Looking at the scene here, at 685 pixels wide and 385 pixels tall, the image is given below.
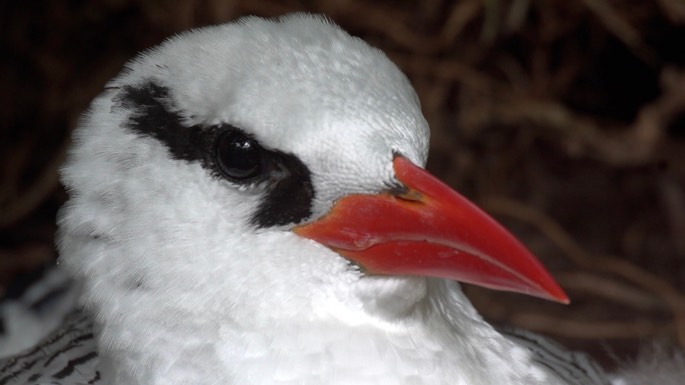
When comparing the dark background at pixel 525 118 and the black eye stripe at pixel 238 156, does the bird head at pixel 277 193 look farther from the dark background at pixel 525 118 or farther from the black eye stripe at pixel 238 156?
the dark background at pixel 525 118

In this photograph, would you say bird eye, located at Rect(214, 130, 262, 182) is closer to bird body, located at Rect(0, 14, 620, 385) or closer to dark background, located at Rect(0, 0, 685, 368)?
bird body, located at Rect(0, 14, 620, 385)

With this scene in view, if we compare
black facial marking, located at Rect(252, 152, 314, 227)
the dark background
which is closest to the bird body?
black facial marking, located at Rect(252, 152, 314, 227)

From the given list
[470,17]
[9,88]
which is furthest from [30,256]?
[470,17]

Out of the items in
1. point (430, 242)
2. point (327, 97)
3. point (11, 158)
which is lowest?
point (11, 158)

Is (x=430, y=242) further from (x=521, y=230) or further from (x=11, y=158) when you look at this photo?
(x=11, y=158)

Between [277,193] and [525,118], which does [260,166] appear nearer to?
[277,193]

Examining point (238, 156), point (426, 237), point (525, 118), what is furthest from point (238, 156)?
point (525, 118)

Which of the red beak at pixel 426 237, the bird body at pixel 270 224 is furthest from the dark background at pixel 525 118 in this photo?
the red beak at pixel 426 237
